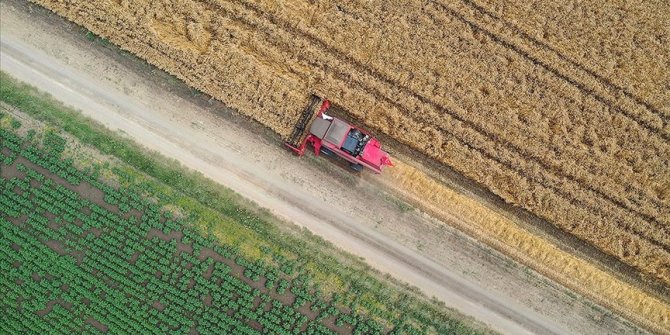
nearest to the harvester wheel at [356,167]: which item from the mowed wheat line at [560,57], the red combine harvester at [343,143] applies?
the red combine harvester at [343,143]

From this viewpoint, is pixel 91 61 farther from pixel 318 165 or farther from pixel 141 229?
pixel 318 165

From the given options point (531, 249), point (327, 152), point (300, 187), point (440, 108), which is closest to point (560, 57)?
point (440, 108)

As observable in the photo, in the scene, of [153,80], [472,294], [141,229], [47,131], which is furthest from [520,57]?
[47,131]

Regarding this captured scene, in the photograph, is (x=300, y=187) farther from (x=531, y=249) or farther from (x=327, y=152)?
(x=531, y=249)

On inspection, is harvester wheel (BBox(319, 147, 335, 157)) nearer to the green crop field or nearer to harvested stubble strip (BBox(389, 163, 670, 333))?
harvested stubble strip (BBox(389, 163, 670, 333))

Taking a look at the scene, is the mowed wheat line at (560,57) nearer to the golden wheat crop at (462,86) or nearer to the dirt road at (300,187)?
the golden wheat crop at (462,86)

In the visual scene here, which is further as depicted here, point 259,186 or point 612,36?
point 612,36
